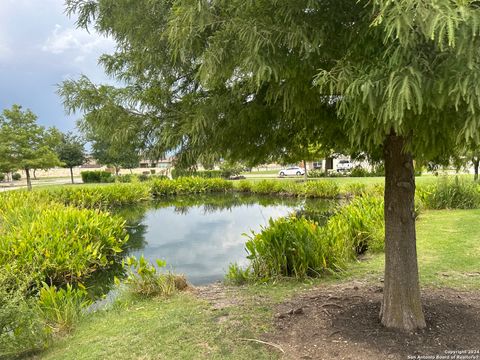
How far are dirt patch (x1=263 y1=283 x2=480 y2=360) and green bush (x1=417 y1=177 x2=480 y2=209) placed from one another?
26.1ft

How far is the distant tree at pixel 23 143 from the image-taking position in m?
22.6

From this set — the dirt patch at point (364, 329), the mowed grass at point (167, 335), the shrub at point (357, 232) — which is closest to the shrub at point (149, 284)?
the mowed grass at point (167, 335)

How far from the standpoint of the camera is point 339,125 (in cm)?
312

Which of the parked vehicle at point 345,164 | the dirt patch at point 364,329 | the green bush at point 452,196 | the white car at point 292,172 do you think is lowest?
the dirt patch at point 364,329

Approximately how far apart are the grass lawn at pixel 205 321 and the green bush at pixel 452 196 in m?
5.23

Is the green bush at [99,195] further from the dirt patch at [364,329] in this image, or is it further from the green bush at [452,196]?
the dirt patch at [364,329]

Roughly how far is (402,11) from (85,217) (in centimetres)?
895

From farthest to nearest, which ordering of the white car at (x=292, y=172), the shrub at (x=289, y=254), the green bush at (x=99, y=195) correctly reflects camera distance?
the white car at (x=292, y=172), the green bush at (x=99, y=195), the shrub at (x=289, y=254)

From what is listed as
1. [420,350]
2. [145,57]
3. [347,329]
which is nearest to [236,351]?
[347,329]

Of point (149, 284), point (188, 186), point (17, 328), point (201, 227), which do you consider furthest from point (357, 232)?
point (188, 186)

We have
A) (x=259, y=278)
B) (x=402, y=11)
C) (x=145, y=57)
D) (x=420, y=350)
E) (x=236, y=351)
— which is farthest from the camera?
(x=259, y=278)

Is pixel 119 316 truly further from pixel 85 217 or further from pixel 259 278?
pixel 85 217

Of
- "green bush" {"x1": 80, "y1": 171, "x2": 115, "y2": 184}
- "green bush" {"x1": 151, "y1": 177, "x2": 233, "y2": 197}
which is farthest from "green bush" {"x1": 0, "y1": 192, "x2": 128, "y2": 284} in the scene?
"green bush" {"x1": 80, "y1": 171, "x2": 115, "y2": 184}

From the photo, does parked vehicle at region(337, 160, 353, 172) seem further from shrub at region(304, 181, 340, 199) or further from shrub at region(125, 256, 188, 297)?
shrub at region(125, 256, 188, 297)
